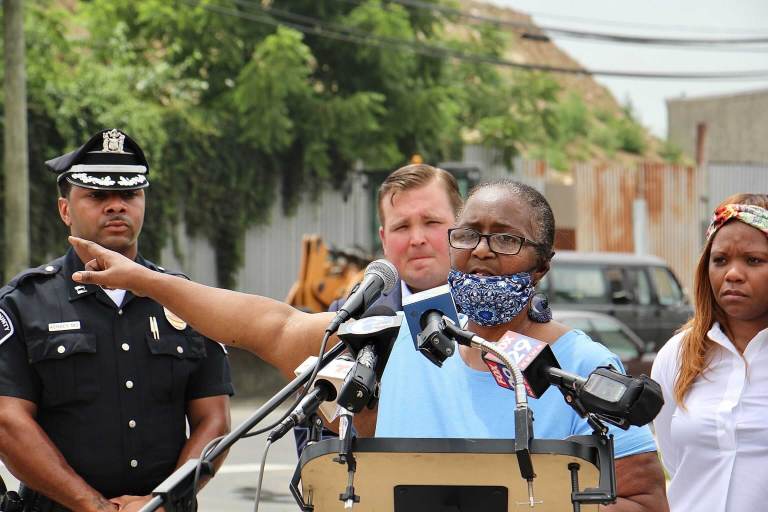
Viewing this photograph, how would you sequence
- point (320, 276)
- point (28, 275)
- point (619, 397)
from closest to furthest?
point (619, 397), point (28, 275), point (320, 276)

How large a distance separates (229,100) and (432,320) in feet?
74.5

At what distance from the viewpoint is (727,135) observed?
6153cm

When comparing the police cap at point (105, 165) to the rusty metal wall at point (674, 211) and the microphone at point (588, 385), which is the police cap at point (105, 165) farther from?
the rusty metal wall at point (674, 211)

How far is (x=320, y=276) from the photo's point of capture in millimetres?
18938

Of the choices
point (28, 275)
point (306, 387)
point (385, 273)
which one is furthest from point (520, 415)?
point (28, 275)

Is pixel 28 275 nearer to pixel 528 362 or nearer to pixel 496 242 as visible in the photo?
pixel 496 242

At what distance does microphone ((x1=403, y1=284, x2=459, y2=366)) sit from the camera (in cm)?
259

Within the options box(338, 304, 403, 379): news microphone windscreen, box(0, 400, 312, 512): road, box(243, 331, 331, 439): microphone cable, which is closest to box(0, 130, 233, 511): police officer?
box(243, 331, 331, 439): microphone cable

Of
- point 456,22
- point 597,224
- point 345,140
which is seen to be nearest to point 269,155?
point 345,140

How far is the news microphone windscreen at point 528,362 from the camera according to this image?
254cm

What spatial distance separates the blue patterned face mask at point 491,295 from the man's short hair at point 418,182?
62.5 inches

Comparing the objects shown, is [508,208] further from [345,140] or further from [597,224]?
[597,224]

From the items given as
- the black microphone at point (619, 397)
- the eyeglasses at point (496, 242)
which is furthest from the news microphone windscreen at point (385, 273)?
the black microphone at point (619, 397)

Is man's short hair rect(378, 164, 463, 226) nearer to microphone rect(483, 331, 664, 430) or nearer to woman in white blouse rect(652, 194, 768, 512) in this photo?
woman in white blouse rect(652, 194, 768, 512)
